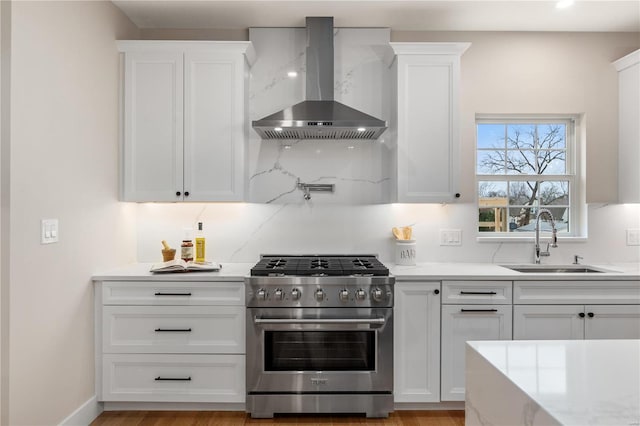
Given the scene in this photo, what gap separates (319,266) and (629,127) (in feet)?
8.08

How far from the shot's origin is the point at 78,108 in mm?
2506

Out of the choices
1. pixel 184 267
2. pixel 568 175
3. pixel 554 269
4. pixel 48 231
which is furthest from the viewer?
pixel 568 175

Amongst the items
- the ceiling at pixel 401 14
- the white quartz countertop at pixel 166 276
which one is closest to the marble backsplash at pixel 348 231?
the white quartz countertop at pixel 166 276

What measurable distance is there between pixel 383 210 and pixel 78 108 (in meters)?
2.12

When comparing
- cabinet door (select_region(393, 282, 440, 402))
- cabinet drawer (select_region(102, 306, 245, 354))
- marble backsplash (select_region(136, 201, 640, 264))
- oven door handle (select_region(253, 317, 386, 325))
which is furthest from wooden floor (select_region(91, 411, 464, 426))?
marble backsplash (select_region(136, 201, 640, 264))

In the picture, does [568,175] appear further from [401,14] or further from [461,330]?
[401,14]

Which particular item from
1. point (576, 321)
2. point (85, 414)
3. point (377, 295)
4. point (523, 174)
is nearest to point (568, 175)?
point (523, 174)

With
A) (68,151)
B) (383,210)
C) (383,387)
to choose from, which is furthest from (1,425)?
(383,210)

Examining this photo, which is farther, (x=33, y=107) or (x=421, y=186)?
(x=421, y=186)

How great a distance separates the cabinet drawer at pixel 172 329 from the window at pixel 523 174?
2.04 metres

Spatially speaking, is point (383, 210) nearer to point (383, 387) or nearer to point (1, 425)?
point (383, 387)

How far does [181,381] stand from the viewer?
105 inches

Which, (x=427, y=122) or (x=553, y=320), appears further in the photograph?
(x=427, y=122)

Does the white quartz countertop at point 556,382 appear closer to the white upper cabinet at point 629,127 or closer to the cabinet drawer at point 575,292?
the cabinet drawer at point 575,292
